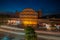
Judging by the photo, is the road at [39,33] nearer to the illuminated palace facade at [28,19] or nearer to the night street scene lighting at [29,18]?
the night street scene lighting at [29,18]

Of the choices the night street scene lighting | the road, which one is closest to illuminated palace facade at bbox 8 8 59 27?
the night street scene lighting

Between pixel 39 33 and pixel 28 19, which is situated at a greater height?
pixel 28 19

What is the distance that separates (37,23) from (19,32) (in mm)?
827

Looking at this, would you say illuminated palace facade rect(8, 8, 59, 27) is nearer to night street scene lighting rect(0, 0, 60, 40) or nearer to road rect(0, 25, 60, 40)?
night street scene lighting rect(0, 0, 60, 40)

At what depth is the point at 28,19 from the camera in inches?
240

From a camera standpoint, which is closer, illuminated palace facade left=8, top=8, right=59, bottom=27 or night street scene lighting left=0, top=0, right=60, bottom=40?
night street scene lighting left=0, top=0, right=60, bottom=40

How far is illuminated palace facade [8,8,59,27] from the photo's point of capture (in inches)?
238

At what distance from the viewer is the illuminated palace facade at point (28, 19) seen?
6.04 meters

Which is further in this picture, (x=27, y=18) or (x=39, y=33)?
(x=27, y=18)

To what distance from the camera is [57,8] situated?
6.02m

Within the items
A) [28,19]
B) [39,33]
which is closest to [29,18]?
[28,19]

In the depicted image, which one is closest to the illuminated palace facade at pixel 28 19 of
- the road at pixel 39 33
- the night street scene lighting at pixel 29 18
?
the night street scene lighting at pixel 29 18

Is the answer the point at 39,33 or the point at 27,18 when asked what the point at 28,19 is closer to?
the point at 27,18

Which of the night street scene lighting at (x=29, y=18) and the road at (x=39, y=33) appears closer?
the road at (x=39, y=33)
